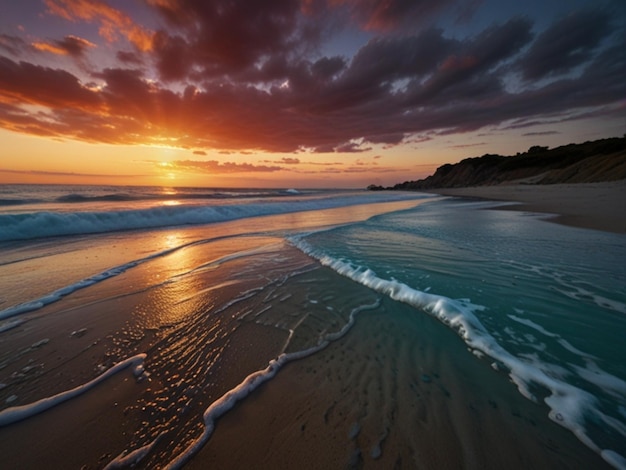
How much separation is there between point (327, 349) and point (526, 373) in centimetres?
182

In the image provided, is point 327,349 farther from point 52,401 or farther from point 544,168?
point 544,168

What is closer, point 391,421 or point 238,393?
point 391,421

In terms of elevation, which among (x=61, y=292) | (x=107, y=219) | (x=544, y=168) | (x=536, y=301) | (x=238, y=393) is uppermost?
(x=107, y=219)

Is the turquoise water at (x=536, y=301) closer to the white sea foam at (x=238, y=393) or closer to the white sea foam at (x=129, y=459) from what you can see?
the white sea foam at (x=238, y=393)

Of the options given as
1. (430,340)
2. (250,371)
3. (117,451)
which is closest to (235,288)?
(250,371)

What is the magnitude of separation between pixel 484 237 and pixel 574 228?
3485mm

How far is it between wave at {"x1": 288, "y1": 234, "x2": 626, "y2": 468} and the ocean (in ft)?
0.05

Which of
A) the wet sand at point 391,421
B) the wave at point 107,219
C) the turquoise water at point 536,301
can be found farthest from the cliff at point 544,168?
the wave at point 107,219

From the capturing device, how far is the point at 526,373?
222 cm

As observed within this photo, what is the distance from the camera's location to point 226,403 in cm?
203

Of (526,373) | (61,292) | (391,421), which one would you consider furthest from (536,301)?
(61,292)

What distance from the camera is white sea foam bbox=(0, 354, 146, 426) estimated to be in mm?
1981

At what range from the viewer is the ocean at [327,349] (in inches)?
70.0

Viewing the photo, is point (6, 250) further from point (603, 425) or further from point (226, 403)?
point (603, 425)
